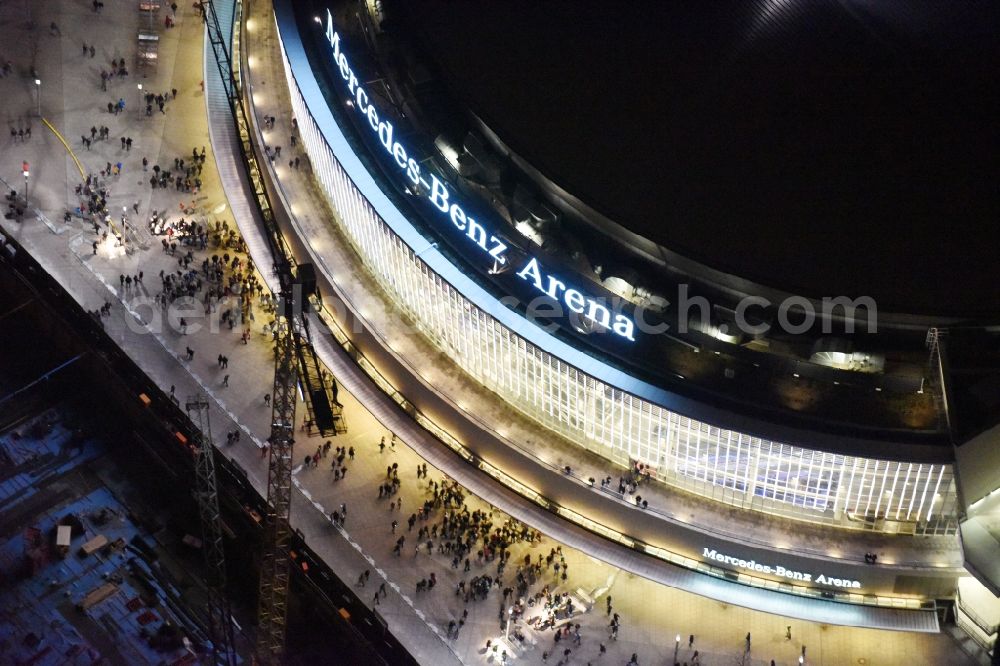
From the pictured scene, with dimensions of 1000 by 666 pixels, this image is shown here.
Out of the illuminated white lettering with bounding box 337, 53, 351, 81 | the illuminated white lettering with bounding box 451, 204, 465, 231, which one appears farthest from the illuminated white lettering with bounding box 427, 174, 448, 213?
the illuminated white lettering with bounding box 337, 53, 351, 81

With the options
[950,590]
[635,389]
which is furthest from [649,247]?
[950,590]

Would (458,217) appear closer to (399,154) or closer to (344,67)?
(399,154)

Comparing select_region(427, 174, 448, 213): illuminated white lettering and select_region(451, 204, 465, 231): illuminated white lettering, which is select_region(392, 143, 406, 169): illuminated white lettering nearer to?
select_region(427, 174, 448, 213): illuminated white lettering

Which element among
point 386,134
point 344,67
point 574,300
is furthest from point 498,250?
point 344,67

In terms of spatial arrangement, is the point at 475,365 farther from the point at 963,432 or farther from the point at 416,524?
the point at 963,432

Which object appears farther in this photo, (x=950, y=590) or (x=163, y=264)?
(x=163, y=264)
